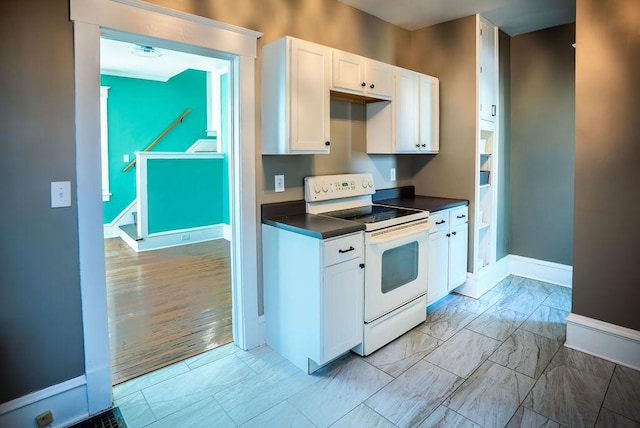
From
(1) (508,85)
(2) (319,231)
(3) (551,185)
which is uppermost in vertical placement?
(1) (508,85)

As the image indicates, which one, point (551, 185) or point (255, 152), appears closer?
point (255, 152)

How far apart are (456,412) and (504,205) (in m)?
2.74

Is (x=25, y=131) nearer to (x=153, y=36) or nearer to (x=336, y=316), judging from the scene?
(x=153, y=36)

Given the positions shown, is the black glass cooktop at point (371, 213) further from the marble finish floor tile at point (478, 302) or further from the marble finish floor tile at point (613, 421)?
the marble finish floor tile at point (613, 421)

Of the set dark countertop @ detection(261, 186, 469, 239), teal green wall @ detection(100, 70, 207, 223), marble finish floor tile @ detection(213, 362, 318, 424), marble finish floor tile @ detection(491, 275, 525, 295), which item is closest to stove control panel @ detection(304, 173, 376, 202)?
dark countertop @ detection(261, 186, 469, 239)

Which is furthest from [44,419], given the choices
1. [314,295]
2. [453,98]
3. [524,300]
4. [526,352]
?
[453,98]

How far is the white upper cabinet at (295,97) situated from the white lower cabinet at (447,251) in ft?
3.99

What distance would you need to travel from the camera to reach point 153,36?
2062mm

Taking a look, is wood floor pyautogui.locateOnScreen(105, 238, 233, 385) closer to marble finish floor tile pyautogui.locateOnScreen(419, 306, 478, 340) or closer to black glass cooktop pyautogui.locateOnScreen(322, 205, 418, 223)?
black glass cooktop pyautogui.locateOnScreen(322, 205, 418, 223)

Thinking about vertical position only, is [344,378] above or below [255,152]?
below

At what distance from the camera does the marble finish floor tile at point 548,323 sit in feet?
9.27

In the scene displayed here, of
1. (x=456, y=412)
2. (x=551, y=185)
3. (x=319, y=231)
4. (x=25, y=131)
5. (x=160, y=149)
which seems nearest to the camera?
(x=25, y=131)

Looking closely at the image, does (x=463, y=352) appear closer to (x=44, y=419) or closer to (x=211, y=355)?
(x=211, y=355)

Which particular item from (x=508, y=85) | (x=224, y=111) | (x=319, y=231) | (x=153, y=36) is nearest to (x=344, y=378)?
(x=319, y=231)
